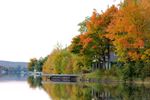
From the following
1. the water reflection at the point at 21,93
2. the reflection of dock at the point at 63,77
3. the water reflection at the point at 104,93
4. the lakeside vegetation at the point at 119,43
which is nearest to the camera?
the water reflection at the point at 104,93

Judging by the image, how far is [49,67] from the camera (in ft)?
357

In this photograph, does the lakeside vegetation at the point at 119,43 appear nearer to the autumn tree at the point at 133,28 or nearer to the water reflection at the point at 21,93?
the autumn tree at the point at 133,28

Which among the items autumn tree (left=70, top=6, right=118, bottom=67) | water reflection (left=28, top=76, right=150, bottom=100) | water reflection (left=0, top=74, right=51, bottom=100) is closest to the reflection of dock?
autumn tree (left=70, top=6, right=118, bottom=67)

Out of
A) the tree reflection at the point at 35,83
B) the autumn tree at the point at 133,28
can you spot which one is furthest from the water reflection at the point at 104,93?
the tree reflection at the point at 35,83

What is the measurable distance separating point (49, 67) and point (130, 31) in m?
65.4

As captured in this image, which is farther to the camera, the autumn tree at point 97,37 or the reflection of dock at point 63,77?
the reflection of dock at point 63,77

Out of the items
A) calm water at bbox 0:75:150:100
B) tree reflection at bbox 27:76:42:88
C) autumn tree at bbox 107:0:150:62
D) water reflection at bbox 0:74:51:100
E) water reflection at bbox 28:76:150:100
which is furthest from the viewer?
tree reflection at bbox 27:76:42:88

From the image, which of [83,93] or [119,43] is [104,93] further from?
[119,43]

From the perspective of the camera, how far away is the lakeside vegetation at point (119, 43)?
44.0m

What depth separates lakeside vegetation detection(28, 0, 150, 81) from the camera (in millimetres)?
43981

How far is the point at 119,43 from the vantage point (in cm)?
4756

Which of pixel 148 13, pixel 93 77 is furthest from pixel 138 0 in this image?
pixel 93 77

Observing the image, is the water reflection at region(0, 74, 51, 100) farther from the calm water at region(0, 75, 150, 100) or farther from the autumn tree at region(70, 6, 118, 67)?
the autumn tree at region(70, 6, 118, 67)

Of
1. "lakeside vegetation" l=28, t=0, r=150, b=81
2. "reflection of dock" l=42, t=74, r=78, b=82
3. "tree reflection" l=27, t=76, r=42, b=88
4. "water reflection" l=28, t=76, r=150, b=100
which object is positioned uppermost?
"lakeside vegetation" l=28, t=0, r=150, b=81
